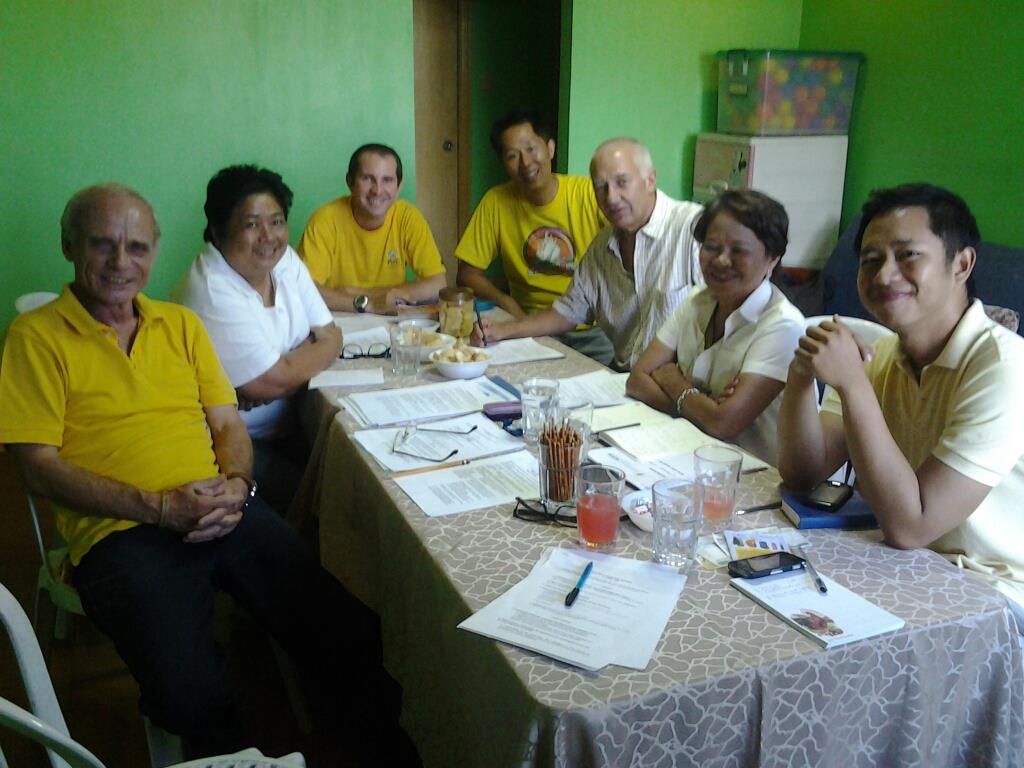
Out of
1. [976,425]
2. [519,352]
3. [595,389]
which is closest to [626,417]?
[595,389]

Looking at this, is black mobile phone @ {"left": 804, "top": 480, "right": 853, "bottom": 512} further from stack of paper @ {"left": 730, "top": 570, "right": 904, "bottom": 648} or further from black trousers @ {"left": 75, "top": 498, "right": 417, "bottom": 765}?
black trousers @ {"left": 75, "top": 498, "right": 417, "bottom": 765}

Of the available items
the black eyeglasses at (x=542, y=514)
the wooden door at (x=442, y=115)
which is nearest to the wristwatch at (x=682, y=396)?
the black eyeglasses at (x=542, y=514)

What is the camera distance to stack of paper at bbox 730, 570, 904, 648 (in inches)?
43.8

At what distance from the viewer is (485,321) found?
275 centimetres

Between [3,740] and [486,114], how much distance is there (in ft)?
14.0

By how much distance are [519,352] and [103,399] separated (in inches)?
45.0

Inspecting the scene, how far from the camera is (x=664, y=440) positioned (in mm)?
1787

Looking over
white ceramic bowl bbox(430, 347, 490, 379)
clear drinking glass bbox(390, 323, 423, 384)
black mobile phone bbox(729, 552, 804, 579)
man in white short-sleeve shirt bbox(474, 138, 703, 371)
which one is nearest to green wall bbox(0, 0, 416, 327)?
man in white short-sleeve shirt bbox(474, 138, 703, 371)

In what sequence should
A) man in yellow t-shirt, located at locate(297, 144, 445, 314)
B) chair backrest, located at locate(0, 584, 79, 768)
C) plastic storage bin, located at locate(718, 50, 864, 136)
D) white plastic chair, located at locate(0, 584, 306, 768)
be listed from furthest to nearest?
plastic storage bin, located at locate(718, 50, 864, 136) < man in yellow t-shirt, located at locate(297, 144, 445, 314) < chair backrest, located at locate(0, 584, 79, 768) < white plastic chair, located at locate(0, 584, 306, 768)

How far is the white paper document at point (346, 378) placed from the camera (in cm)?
222

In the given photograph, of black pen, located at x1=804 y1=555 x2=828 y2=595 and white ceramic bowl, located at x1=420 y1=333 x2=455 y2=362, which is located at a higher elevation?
black pen, located at x1=804 y1=555 x2=828 y2=595

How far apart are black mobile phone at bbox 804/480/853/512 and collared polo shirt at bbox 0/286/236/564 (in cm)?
123

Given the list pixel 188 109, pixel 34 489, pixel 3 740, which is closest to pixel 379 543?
pixel 34 489

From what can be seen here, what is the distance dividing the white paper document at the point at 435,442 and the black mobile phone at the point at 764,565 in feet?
2.00
